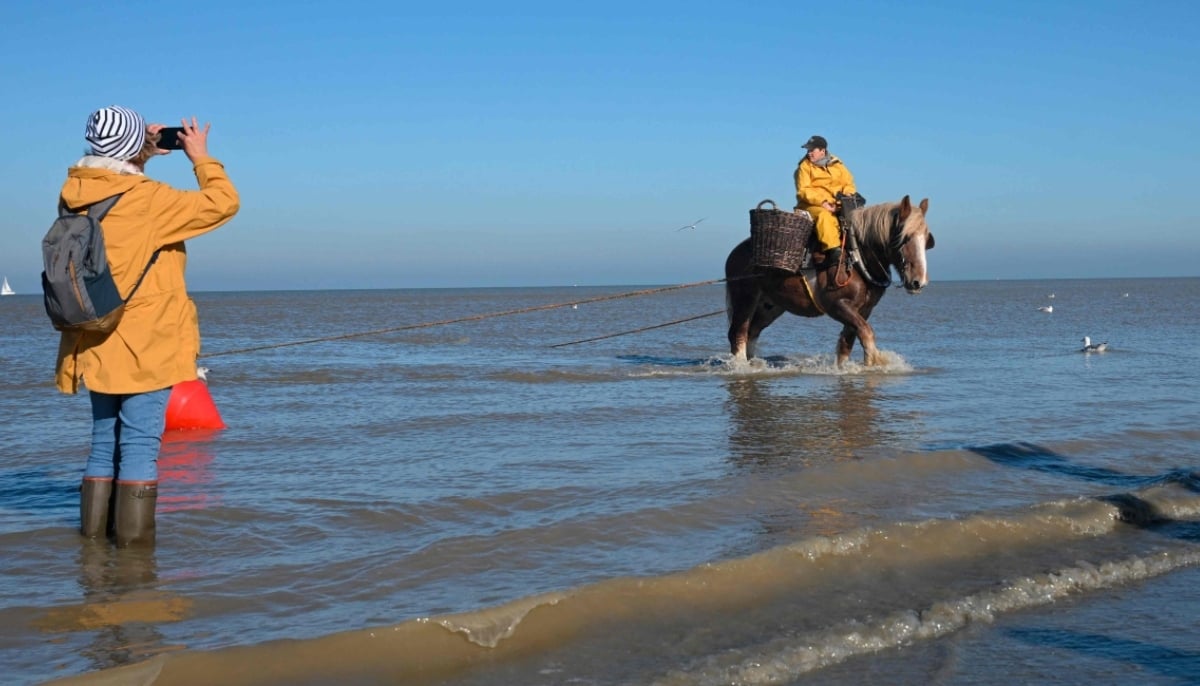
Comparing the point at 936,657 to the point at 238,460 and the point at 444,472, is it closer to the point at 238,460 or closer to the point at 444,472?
the point at 444,472

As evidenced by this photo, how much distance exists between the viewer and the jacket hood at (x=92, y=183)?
446 cm

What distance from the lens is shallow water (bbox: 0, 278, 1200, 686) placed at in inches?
146

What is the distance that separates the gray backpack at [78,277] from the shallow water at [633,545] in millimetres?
1074

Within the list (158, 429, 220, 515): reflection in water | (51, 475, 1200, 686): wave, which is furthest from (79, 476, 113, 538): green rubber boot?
(51, 475, 1200, 686): wave

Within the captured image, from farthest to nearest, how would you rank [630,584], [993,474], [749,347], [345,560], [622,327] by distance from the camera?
[622,327], [749,347], [993,474], [345,560], [630,584]

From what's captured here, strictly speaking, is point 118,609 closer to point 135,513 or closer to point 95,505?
point 135,513

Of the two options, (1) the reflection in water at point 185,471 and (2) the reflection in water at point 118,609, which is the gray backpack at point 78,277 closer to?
(2) the reflection in water at point 118,609

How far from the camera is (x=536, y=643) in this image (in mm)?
3846

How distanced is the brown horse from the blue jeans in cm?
803

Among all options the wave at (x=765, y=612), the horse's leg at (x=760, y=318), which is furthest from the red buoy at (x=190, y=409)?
the horse's leg at (x=760, y=318)

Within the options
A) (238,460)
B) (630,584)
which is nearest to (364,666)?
(630,584)

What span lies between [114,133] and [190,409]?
433cm

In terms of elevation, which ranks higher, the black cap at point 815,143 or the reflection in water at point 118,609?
the black cap at point 815,143

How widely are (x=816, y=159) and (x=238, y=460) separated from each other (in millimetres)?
7359
